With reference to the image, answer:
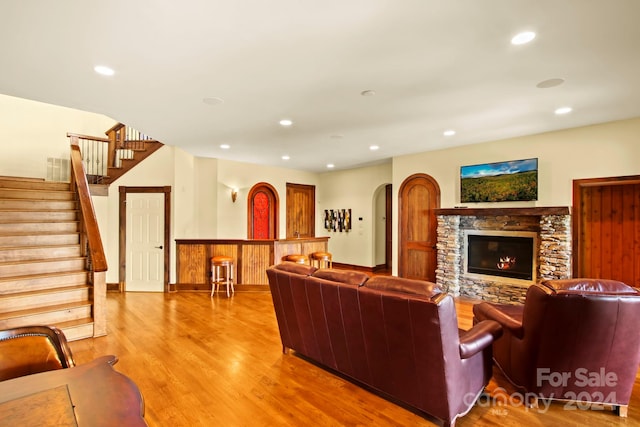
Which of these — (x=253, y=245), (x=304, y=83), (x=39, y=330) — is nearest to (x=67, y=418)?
(x=39, y=330)

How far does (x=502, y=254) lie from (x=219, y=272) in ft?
17.0

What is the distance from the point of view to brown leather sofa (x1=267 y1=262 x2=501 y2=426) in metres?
1.98

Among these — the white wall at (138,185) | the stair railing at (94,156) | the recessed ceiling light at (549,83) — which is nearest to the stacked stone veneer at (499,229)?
the recessed ceiling light at (549,83)

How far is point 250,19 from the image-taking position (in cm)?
215

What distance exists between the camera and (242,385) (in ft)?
8.73

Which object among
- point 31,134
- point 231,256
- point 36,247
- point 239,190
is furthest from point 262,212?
point 31,134

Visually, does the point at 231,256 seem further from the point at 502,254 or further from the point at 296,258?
the point at 502,254

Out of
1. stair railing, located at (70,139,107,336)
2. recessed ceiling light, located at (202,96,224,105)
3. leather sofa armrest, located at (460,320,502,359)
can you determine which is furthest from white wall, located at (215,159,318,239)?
leather sofa armrest, located at (460,320,502,359)

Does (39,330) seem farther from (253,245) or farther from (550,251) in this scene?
(550,251)

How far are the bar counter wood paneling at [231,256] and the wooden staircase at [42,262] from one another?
190 cm

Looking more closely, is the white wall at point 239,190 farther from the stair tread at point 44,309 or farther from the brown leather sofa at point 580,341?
the brown leather sofa at point 580,341

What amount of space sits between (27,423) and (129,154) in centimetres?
703

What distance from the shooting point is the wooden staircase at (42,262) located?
3713 millimetres

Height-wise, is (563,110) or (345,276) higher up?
(563,110)
